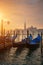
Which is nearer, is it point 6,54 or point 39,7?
point 39,7

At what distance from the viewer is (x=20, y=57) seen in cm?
383

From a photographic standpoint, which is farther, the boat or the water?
the boat

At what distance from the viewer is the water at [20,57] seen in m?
3.47

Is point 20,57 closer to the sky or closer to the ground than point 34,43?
closer to the ground

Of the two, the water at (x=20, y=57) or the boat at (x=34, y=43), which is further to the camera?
the boat at (x=34, y=43)

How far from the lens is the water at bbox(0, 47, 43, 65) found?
347 centimetres

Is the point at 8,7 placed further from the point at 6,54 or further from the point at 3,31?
the point at 6,54

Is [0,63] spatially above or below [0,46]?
below

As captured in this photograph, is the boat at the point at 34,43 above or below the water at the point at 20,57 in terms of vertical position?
above

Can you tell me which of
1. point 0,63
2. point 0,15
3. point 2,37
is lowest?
point 0,63

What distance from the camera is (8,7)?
3645 millimetres

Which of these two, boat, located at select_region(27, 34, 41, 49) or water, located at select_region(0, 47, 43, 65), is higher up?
boat, located at select_region(27, 34, 41, 49)

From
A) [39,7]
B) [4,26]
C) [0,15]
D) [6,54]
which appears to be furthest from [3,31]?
[39,7]

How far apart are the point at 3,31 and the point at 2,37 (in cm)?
18
